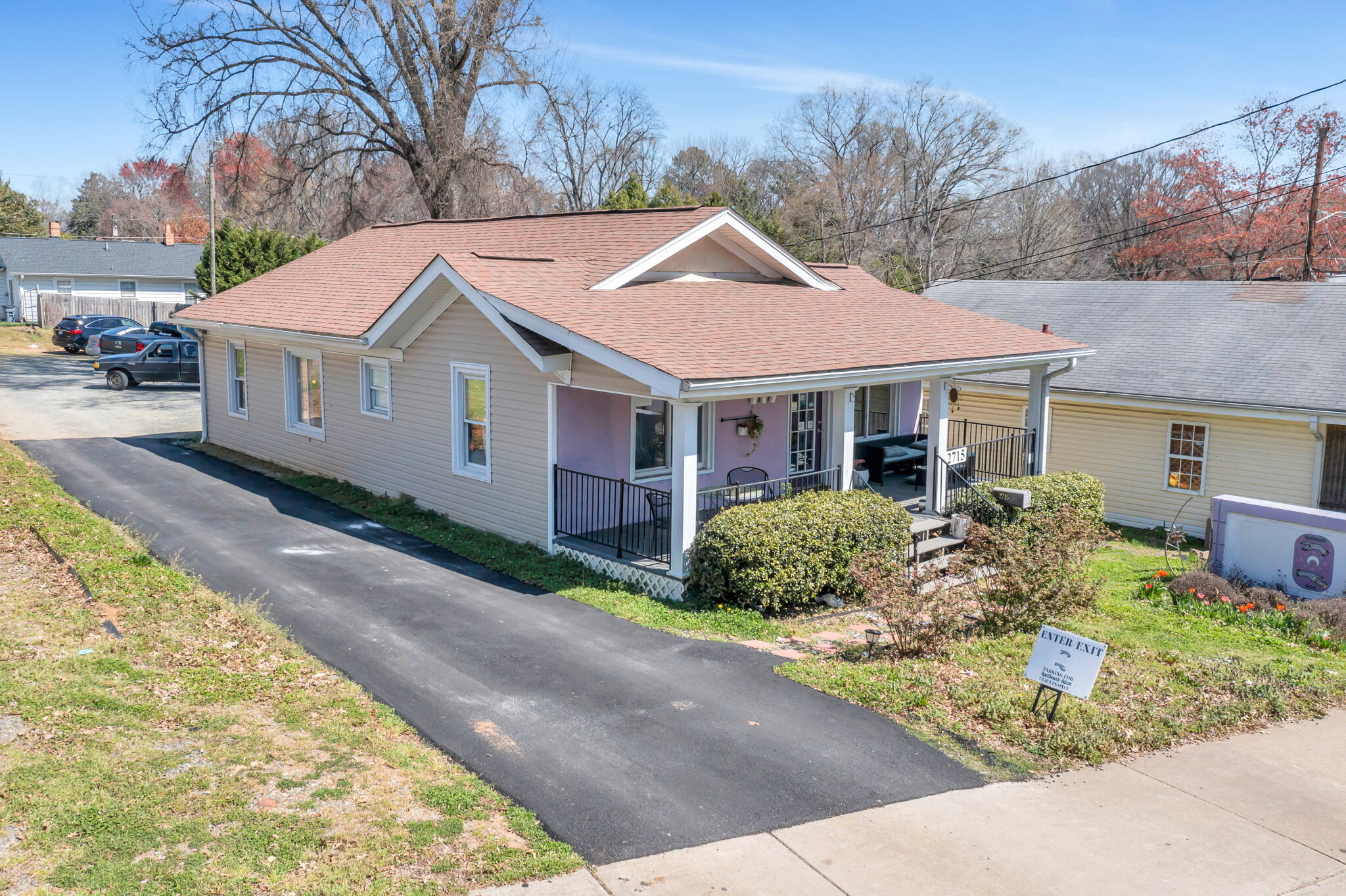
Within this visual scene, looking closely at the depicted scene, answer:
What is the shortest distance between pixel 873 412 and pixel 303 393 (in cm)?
1138

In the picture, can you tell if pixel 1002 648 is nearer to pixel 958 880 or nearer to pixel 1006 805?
pixel 1006 805

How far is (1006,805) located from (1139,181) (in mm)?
60233

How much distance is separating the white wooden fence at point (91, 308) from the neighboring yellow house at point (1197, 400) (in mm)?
41773

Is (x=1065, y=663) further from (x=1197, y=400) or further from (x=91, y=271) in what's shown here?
(x=91, y=271)

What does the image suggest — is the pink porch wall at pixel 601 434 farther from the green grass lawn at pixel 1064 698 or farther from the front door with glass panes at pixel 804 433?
the front door with glass panes at pixel 804 433

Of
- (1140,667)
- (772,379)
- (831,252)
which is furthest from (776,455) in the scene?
(831,252)

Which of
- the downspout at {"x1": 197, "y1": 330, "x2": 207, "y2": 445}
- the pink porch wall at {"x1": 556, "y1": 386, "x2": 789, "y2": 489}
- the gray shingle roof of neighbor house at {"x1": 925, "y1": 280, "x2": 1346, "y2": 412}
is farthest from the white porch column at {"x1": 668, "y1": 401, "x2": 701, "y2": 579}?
the downspout at {"x1": 197, "y1": 330, "x2": 207, "y2": 445}

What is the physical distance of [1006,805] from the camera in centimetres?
711

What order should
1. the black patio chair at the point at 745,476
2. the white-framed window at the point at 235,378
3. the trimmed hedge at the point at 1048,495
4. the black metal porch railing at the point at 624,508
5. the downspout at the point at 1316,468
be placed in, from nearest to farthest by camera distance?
1. the black metal porch railing at the point at 624,508
2. the trimmed hedge at the point at 1048,495
3. the black patio chair at the point at 745,476
4. the downspout at the point at 1316,468
5. the white-framed window at the point at 235,378

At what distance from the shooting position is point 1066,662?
823 centimetres

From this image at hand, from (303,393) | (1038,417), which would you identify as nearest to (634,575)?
(1038,417)

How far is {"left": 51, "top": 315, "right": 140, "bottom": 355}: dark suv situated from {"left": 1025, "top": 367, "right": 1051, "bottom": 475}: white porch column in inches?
1486

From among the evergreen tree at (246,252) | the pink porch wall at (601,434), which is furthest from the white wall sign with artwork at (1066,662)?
the evergreen tree at (246,252)

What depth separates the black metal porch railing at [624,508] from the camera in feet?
43.3
